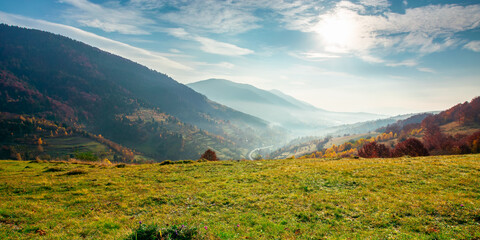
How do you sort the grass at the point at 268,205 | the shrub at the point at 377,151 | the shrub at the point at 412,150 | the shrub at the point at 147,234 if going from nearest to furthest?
the shrub at the point at 147,234 → the grass at the point at 268,205 → the shrub at the point at 412,150 → the shrub at the point at 377,151

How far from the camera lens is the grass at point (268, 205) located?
11.4m

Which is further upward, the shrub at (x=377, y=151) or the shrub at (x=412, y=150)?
the shrub at (x=412, y=150)

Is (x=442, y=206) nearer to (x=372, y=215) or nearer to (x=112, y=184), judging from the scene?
(x=372, y=215)

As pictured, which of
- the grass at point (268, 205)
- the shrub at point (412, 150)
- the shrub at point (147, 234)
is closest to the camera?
the shrub at point (147, 234)

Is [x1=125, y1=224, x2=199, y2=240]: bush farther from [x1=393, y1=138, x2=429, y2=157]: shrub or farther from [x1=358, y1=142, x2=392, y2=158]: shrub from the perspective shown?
[x1=358, y1=142, x2=392, y2=158]: shrub

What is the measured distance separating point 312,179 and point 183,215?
1411 cm

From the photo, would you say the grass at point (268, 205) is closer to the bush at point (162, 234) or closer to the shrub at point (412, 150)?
the bush at point (162, 234)

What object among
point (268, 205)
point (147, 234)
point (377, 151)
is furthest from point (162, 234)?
point (377, 151)

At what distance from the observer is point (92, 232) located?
11453 mm

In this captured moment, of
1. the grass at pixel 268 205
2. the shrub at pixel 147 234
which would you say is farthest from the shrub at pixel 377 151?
the shrub at pixel 147 234

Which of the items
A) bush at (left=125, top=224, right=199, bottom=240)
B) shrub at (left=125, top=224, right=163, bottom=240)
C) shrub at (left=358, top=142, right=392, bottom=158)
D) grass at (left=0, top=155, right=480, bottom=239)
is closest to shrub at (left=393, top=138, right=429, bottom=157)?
shrub at (left=358, top=142, right=392, bottom=158)

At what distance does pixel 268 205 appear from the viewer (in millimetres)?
15578

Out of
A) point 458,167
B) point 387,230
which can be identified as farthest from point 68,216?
point 458,167

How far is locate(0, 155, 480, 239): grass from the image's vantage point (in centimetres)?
1138
